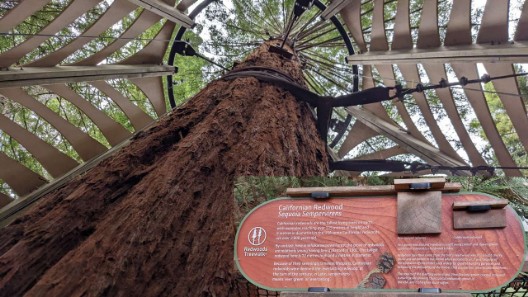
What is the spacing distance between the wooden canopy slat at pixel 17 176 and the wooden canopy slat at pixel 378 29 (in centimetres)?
429

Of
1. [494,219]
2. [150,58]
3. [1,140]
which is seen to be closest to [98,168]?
[494,219]

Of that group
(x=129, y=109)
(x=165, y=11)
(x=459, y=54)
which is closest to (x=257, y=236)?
(x=459, y=54)

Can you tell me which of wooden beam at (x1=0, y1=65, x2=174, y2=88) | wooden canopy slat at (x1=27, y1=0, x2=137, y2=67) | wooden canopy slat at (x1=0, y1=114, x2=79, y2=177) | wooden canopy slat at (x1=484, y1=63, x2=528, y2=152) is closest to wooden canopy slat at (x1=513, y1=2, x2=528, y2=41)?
wooden canopy slat at (x1=484, y1=63, x2=528, y2=152)

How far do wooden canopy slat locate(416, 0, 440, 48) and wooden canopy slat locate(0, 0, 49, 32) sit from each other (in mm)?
3926

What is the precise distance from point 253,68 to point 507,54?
2393 mm

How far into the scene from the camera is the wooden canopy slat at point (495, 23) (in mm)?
3941

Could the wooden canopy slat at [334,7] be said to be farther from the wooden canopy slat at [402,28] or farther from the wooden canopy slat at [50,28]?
the wooden canopy slat at [50,28]

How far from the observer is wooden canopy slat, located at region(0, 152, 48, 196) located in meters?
4.18

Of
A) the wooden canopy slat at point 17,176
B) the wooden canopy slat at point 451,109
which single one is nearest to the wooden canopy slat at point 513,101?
the wooden canopy slat at point 451,109

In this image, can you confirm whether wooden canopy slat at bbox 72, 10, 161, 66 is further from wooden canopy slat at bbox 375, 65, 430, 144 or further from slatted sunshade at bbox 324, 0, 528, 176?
wooden canopy slat at bbox 375, 65, 430, 144

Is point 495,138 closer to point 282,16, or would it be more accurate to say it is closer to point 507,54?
point 507,54

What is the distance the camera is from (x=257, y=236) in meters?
1.46

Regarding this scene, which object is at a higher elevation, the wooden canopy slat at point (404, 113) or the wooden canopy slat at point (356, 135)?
the wooden canopy slat at point (404, 113)

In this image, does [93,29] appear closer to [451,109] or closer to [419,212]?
[451,109]
